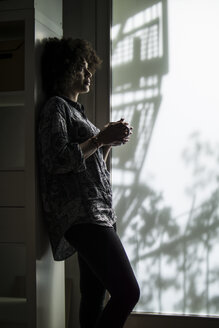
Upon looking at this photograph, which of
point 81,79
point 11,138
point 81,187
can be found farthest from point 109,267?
point 11,138

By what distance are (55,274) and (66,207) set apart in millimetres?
459

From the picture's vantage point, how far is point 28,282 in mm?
1846

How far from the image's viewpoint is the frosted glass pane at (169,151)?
234 centimetres

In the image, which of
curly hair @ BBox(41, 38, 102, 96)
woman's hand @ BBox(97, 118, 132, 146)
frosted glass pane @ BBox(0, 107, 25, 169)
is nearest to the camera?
woman's hand @ BBox(97, 118, 132, 146)

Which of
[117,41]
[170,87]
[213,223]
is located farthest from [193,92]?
[213,223]

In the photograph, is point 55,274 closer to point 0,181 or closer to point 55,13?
point 0,181

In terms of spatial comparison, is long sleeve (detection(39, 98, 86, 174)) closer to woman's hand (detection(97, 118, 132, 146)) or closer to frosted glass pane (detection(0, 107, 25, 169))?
woman's hand (detection(97, 118, 132, 146))

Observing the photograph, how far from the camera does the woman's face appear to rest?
195cm

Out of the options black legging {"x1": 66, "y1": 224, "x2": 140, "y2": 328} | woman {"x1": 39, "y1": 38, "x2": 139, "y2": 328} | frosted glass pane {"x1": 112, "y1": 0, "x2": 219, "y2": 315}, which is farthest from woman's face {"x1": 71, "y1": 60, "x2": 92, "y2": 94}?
black legging {"x1": 66, "y1": 224, "x2": 140, "y2": 328}

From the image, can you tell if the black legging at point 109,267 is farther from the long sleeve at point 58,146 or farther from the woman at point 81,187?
the long sleeve at point 58,146

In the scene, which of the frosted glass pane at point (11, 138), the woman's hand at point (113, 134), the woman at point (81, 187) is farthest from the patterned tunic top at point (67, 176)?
the frosted glass pane at point (11, 138)

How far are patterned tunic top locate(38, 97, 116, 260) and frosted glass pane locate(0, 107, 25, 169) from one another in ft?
1.64

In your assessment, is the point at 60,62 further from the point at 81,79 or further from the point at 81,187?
the point at 81,187

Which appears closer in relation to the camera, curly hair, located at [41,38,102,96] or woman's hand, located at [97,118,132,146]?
woman's hand, located at [97,118,132,146]
